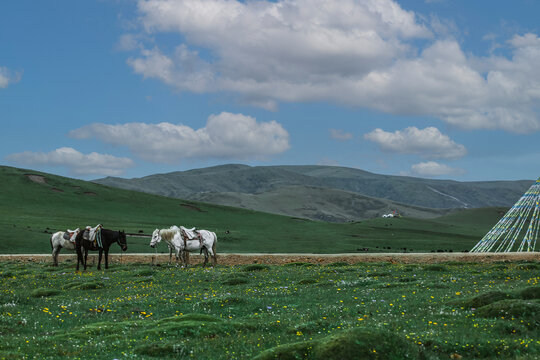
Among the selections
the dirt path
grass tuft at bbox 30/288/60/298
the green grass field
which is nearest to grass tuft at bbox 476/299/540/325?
the green grass field

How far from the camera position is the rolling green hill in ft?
259

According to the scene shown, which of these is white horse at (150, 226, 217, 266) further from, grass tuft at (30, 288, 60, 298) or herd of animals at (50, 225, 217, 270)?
grass tuft at (30, 288, 60, 298)

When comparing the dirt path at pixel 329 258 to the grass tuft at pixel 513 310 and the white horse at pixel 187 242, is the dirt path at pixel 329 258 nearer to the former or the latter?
the white horse at pixel 187 242

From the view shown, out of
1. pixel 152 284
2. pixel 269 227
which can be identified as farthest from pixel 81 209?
pixel 152 284

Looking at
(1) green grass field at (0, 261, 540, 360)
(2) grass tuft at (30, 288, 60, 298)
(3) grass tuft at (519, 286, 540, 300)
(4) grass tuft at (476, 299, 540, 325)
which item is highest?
(3) grass tuft at (519, 286, 540, 300)

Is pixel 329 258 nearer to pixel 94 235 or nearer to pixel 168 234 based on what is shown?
pixel 168 234

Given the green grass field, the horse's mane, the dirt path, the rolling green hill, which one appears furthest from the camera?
the rolling green hill

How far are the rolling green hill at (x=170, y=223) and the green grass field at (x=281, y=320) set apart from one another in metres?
46.2

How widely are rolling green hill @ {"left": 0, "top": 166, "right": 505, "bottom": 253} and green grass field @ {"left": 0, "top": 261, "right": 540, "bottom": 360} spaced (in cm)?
4615

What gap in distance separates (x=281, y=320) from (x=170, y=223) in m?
98.9

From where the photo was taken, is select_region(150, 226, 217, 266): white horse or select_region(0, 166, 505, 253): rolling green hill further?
select_region(0, 166, 505, 253): rolling green hill

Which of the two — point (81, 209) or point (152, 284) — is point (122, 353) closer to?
point (152, 284)

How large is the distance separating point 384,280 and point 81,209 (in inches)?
4229

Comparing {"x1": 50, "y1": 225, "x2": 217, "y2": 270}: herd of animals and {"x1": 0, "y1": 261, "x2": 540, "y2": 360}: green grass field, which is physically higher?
{"x1": 50, "y1": 225, "x2": 217, "y2": 270}: herd of animals
